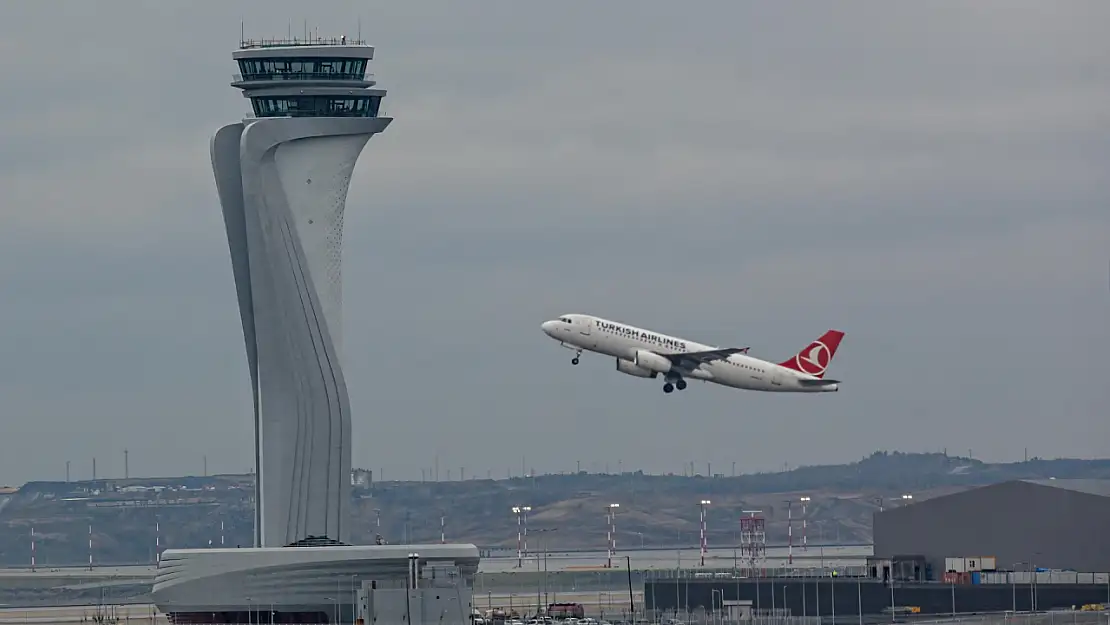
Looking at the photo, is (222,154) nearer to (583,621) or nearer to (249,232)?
(249,232)

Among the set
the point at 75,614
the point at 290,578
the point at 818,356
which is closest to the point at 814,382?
the point at 818,356

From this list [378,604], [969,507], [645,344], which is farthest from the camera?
[645,344]

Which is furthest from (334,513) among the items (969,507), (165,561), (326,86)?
(969,507)

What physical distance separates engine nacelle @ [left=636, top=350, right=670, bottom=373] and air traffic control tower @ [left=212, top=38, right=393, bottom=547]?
20.5m

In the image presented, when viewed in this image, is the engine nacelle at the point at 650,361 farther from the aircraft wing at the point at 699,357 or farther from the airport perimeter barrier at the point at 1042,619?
the airport perimeter barrier at the point at 1042,619

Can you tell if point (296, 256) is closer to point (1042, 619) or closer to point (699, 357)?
point (699, 357)

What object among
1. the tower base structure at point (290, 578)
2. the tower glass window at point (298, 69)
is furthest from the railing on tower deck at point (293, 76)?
the tower base structure at point (290, 578)

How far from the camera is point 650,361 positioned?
162500mm

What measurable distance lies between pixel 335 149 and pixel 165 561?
1221 inches

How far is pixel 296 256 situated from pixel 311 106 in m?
10.6

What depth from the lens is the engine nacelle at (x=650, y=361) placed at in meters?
162

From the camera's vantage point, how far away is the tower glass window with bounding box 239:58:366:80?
159250mm

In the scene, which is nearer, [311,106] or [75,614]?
[311,106]

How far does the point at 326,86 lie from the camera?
159125mm
